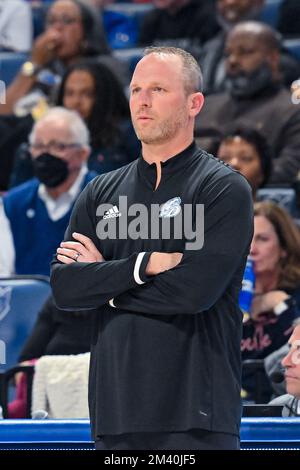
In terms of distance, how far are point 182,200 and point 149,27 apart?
4.47m

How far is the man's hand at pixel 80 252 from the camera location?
266 centimetres

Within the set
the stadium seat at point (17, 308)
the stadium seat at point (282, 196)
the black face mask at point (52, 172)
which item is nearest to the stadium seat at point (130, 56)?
the black face mask at point (52, 172)

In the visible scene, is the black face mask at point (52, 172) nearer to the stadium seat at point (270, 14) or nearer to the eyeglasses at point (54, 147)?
the eyeglasses at point (54, 147)

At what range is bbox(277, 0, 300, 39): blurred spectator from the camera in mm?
6562

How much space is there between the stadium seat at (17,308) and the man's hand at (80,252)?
1688 mm

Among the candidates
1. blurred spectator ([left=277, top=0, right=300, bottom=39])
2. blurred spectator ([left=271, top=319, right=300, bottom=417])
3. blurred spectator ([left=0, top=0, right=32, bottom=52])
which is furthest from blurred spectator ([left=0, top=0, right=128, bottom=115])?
blurred spectator ([left=271, top=319, right=300, bottom=417])

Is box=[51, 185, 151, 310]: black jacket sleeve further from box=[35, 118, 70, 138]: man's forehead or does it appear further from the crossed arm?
box=[35, 118, 70, 138]: man's forehead

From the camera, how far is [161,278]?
2.56 metres

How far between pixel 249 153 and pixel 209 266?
2.48 m

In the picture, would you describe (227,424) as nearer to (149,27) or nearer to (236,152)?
(236,152)

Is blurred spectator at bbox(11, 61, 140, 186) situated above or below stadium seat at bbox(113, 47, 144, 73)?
below

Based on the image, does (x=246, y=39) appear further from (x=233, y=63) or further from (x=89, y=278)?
(x=89, y=278)

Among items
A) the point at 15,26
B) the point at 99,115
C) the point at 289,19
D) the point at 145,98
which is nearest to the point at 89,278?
the point at 145,98
